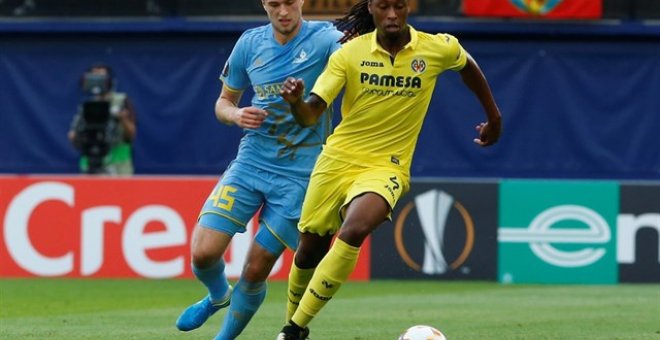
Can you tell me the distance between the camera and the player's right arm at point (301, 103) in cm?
877

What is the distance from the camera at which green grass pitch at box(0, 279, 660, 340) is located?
A: 37.3 feet

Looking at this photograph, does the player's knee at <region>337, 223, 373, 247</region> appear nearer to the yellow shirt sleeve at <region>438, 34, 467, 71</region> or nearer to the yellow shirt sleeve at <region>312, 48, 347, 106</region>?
the yellow shirt sleeve at <region>312, 48, 347, 106</region>

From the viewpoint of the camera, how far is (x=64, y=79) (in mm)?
23641

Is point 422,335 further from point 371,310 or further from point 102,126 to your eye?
point 102,126

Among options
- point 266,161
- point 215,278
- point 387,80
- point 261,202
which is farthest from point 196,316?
point 387,80

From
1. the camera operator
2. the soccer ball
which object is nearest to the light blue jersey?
the soccer ball

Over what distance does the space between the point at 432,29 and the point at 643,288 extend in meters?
7.05

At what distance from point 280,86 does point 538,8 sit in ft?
42.1

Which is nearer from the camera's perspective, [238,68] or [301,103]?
[301,103]

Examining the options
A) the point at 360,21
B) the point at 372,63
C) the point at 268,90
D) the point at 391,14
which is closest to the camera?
the point at 391,14

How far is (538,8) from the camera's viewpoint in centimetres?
2211

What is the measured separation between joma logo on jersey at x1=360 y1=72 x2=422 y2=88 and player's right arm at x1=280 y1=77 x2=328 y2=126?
0.37 m

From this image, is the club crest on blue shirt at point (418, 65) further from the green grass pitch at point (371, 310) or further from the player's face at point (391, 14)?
the green grass pitch at point (371, 310)

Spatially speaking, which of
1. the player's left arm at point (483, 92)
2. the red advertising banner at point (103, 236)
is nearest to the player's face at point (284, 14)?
the player's left arm at point (483, 92)
